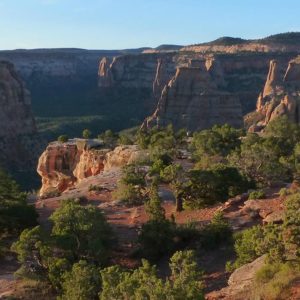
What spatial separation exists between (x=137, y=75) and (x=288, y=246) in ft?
307

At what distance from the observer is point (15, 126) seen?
A: 230ft

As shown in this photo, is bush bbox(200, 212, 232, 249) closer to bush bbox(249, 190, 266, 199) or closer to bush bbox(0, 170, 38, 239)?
bush bbox(249, 190, 266, 199)

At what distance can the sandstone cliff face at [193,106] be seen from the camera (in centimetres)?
6794

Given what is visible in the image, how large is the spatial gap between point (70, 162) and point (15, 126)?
35.2 m

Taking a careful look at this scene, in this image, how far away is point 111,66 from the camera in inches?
4077

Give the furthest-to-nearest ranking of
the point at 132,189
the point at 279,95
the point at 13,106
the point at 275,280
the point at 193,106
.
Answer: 1. the point at 13,106
2. the point at 193,106
3. the point at 279,95
4. the point at 132,189
5. the point at 275,280

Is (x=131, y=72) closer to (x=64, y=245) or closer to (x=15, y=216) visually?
(x=15, y=216)

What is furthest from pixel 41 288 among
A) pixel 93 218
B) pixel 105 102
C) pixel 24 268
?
pixel 105 102

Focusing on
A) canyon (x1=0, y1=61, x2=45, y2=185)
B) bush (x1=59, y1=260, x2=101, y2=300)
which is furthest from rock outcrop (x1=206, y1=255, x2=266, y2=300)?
canyon (x1=0, y1=61, x2=45, y2=185)

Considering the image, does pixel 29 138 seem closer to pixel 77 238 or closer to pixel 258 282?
pixel 77 238

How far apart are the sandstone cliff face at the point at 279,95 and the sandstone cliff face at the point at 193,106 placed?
12.8 feet

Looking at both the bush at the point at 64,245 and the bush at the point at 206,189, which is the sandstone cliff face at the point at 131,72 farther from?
the bush at the point at 64,245

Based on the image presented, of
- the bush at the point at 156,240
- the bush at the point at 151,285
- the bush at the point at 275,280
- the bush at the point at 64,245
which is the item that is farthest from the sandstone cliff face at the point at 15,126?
the bush at the point at 275,280

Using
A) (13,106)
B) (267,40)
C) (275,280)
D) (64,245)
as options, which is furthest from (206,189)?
(267,40)
